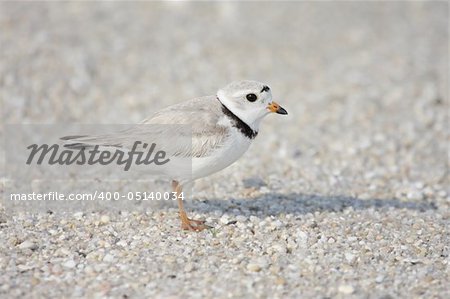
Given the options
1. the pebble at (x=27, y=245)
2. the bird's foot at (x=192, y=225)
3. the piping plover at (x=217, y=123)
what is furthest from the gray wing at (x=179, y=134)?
the pebble at (x=27, y=245)

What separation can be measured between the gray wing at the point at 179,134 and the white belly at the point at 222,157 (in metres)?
0.05

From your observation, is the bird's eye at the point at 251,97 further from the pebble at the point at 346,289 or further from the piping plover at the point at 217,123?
the pebble at the point at 346,289

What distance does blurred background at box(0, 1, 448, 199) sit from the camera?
884cm

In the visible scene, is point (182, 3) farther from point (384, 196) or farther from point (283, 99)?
point (384, 196)

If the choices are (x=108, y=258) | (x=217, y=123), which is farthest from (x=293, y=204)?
(x=108, y=258)

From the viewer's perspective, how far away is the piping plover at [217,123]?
577 cm

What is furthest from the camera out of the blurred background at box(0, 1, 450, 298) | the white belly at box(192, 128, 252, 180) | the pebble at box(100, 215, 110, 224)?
the pebble at box(100, 215, 110, 224)

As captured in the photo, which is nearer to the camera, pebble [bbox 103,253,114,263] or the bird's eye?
pebble [bbox 103,253,114,263]

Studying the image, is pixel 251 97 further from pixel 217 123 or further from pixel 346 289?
pixel 346 289

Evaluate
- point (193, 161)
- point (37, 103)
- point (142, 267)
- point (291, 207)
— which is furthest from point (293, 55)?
point (142, 267)

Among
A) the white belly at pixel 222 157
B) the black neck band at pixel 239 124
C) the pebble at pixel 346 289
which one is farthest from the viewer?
the black neck band at pixel 239 124

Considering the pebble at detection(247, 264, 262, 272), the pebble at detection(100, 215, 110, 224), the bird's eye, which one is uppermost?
the bird's eye

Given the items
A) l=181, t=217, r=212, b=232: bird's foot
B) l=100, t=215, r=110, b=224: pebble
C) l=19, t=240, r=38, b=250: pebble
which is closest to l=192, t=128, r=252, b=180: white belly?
l=181, t=217, r=212, b=232: bird's foot

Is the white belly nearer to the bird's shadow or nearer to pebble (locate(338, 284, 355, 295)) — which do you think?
the bird's shadow
